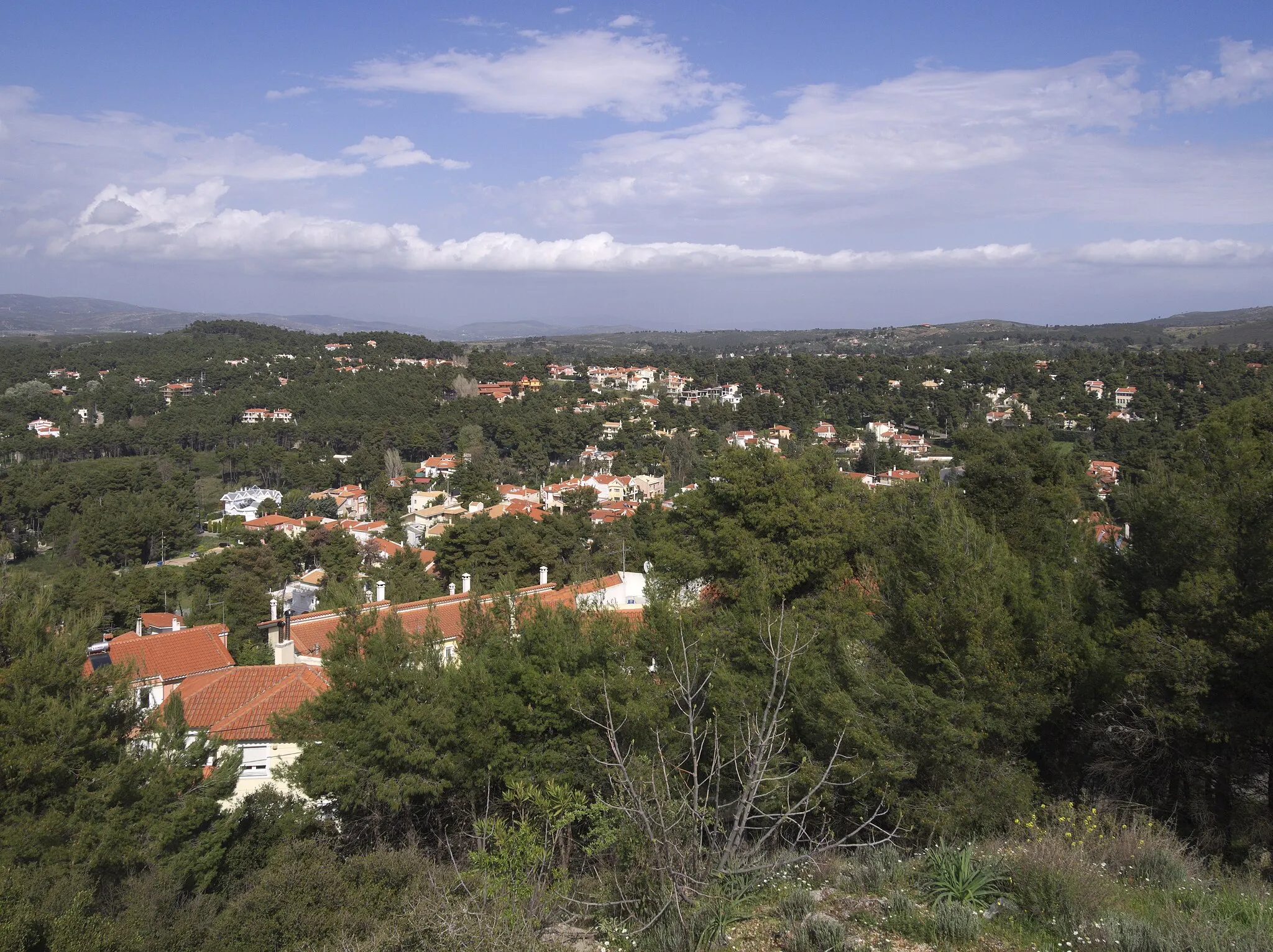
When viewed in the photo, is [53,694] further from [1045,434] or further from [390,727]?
[1045,434]

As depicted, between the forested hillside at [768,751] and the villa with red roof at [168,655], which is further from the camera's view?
the villa with red roof at [168,655]

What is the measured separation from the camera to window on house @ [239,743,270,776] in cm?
1041

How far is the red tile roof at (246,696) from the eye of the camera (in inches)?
411

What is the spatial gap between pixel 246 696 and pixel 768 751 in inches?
383

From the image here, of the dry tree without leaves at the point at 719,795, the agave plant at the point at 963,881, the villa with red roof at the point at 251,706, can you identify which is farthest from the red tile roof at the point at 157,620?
the agave plant at the point at 963,881

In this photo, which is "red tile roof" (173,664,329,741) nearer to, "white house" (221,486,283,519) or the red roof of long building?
the red roof of long building

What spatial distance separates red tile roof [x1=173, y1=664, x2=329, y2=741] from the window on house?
0.37 ft

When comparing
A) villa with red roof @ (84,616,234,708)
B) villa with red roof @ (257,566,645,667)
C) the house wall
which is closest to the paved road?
villa with red roof @ (257,566,645,667)

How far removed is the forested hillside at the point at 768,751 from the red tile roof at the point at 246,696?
7.98 ft

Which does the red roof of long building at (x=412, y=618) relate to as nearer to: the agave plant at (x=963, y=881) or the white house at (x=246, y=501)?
the agave plant at (x=963, y=881)

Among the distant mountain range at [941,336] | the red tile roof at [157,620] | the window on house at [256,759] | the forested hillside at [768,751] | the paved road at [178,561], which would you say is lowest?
the paved road at [178,561]

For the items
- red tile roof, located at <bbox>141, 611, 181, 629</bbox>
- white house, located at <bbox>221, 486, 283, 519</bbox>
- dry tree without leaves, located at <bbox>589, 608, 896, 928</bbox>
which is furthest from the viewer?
white house, located at <bbox>221, 486, 283, 519</bbox>

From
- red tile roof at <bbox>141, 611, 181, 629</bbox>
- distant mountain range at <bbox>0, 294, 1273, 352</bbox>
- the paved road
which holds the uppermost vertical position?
distant mountain range at <bbox>0, 294, 1273, 352</bbox>

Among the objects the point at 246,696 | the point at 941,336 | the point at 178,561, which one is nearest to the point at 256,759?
the point at 246,696
